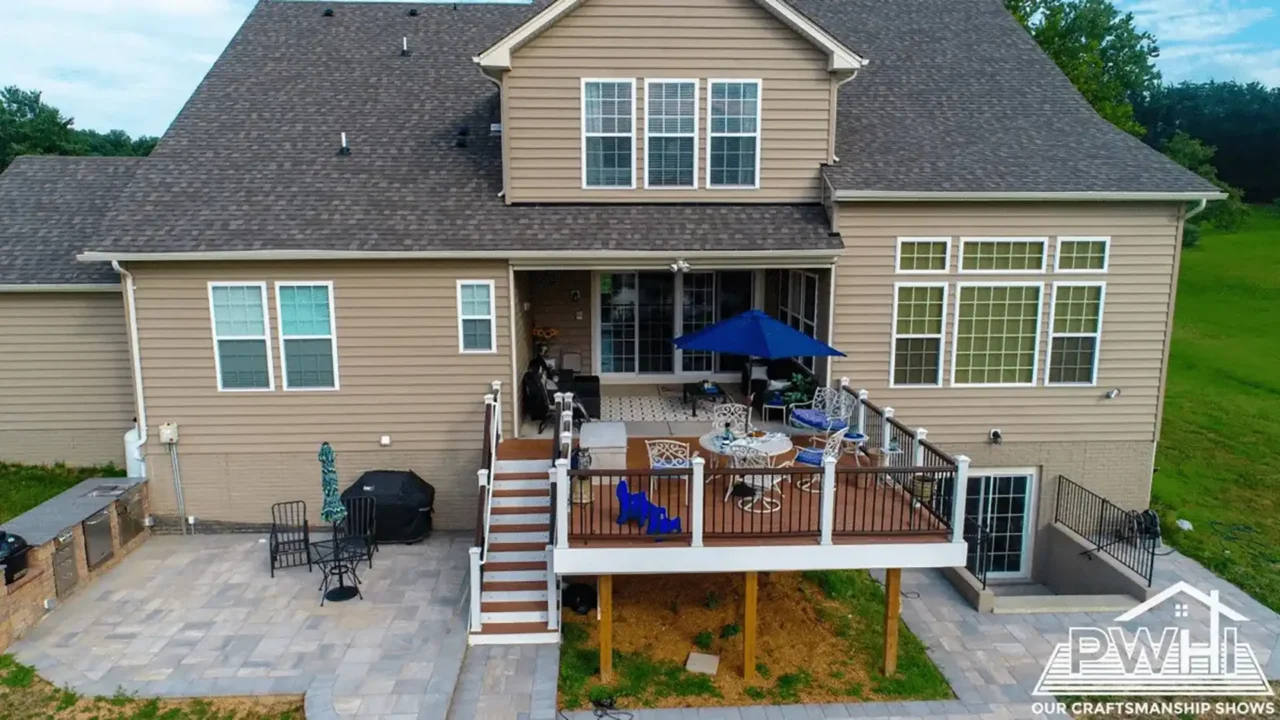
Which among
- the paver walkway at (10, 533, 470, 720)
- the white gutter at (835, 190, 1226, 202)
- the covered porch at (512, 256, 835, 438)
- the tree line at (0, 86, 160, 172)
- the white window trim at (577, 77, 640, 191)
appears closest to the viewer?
the paver walkway at (10, 533, 470, 720)

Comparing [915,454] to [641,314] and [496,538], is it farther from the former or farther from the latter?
[641,314]

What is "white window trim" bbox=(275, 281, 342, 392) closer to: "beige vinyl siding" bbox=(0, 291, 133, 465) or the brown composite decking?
"beige vinyl siding" bbox=(0, 291, 133, 465)

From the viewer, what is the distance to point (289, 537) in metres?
11.8

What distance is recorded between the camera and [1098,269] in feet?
40.3

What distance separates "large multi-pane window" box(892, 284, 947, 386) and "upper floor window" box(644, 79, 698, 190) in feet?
12.9

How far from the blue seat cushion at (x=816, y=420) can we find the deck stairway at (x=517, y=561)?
370 cm

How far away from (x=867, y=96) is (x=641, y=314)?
5817 millimetres

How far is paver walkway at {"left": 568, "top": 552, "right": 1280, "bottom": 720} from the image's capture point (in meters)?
8.28

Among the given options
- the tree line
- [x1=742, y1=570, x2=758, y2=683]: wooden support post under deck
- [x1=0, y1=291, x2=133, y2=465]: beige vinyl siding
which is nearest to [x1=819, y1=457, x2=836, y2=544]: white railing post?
[x1=742, y1=570, x2=758, y2=683]: wooden support post under deck

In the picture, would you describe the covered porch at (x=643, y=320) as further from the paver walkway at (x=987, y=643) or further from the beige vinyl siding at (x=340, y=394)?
the paver walkway at (x=987, y=643)

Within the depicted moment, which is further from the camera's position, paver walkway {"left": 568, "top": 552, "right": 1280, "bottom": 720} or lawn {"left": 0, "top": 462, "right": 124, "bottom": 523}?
lawn {"left": 0, "top": 462, "right": 124, "bottom": 523}

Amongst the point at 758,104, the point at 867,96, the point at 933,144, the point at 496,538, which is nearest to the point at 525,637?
the point at 496,538

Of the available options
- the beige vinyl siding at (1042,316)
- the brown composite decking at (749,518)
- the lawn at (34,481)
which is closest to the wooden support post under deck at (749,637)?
the brown composite decking at (749,518)

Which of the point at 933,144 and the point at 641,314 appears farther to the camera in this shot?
the point at 641,314
